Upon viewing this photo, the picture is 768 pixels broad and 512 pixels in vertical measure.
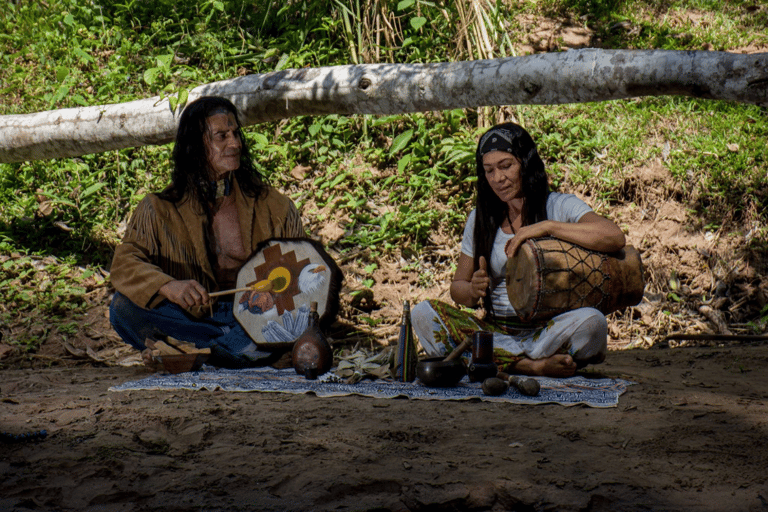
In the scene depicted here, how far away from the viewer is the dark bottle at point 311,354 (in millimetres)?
3656

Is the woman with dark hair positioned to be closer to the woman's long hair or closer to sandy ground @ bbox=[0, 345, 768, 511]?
the woman's long hair

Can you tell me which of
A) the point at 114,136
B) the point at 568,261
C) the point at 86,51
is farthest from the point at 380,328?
the point at 86,51

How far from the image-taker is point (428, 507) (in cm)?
185

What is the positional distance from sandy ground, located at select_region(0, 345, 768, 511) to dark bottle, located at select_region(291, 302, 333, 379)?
430mm

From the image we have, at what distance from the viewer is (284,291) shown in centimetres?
405

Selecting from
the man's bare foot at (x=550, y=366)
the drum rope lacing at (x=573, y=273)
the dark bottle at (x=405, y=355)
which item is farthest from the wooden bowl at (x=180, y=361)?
the drum rope lacing at (x=573, y=273)

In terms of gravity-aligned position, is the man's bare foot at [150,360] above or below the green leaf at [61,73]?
below

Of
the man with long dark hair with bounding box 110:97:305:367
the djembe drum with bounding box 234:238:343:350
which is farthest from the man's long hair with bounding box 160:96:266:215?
the djembe drum with bounding box 234:238:343:350

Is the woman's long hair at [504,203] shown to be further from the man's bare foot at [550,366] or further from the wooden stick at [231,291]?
the wooden stick at [231,291]

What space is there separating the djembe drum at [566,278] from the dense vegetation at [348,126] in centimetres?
215

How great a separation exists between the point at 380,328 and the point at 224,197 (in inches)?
61.1

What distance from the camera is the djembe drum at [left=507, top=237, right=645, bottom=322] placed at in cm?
350

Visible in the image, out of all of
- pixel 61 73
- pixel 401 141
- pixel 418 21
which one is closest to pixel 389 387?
pixel 401 141

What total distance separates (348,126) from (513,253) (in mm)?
3343
